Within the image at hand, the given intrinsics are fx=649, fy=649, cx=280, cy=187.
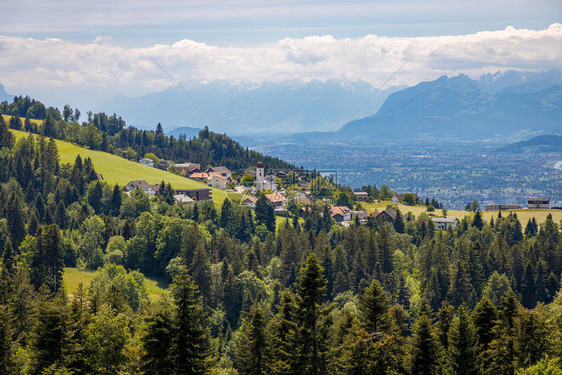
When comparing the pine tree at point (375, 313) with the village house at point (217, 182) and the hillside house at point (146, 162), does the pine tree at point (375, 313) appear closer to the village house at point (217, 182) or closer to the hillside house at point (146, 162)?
the village house at point (217, 182)

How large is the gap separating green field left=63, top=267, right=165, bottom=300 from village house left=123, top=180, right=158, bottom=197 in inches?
1819

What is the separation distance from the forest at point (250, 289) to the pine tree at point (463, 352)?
0.29 feet

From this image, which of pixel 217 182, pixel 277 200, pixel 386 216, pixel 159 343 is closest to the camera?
pixel 159 343

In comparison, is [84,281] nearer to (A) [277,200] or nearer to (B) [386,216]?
(A) [277,200]

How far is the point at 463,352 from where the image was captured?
40125mm

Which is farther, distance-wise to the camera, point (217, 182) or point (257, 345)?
point (217, 182)

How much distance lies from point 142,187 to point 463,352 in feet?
363

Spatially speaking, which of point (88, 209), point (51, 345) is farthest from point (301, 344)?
point (88, 209)

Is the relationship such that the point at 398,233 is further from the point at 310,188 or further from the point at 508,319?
the point at 508,319

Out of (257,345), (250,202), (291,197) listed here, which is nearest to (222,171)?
(250,202)

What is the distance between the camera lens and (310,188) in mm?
148500

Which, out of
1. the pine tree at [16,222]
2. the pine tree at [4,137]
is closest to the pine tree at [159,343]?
the pine tree at [16,222]

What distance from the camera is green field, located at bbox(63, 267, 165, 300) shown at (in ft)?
279

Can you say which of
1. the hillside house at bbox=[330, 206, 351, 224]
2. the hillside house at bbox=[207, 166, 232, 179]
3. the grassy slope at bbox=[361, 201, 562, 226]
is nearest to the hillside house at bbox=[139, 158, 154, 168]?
the hillside house at bbox=[207, 166, 232, 179]
